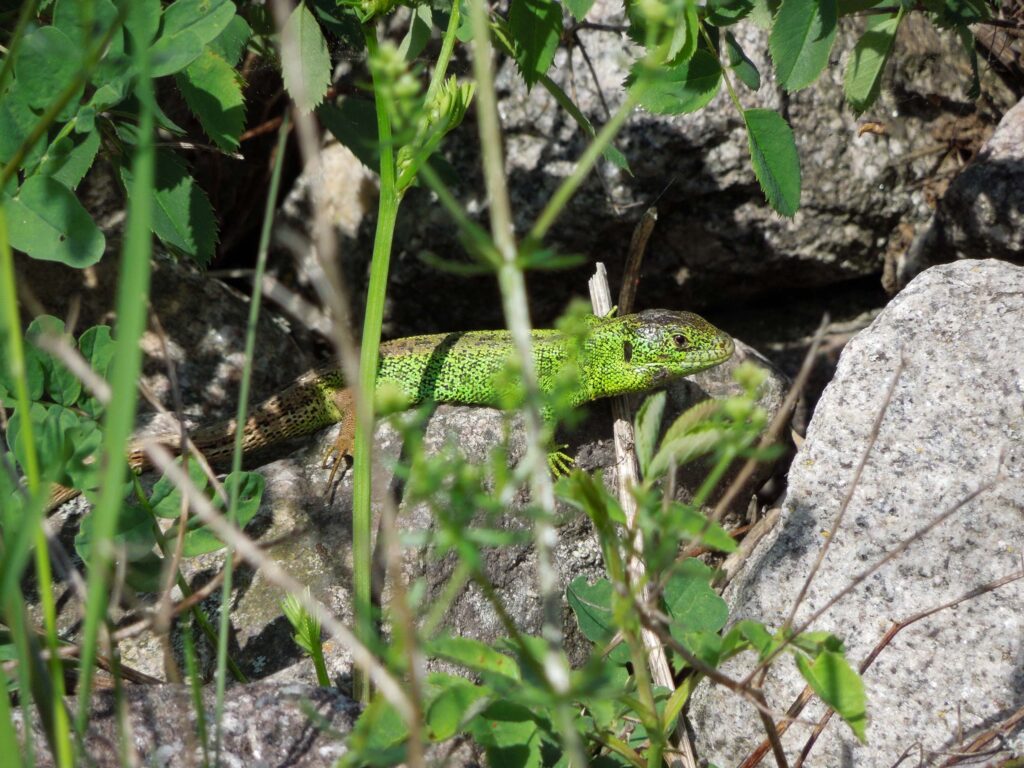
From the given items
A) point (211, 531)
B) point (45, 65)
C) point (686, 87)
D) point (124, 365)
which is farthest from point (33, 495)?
point (686, 87)

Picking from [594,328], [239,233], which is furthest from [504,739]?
[239,233]

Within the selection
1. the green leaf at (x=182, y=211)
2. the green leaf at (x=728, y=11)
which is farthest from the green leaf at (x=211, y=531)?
the green leaf at (x=728, y=11)

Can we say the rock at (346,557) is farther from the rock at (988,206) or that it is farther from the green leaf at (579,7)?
the green leaf at (579,7)

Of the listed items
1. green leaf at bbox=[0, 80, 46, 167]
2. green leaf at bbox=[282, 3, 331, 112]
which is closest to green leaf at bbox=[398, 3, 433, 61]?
green leaf at bbox=[282, 3, 331, 112]

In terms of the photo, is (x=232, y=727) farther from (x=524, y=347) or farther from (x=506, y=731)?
(x=524, y=347)

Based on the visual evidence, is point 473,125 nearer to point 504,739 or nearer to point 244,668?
point 244,668

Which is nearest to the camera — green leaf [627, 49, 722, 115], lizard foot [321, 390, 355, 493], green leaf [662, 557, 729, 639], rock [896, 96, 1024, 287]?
green leaf [662, 557, 729, 639]

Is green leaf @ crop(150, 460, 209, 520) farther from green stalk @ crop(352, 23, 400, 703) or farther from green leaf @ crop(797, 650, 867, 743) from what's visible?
green leaf @ crop(797, 650, 867, 743)
